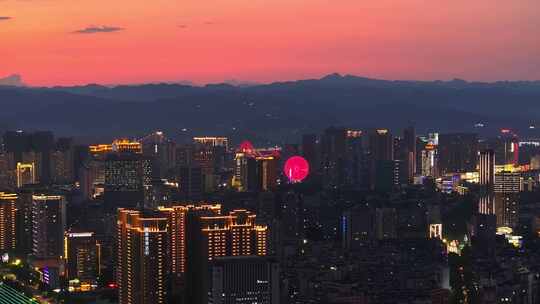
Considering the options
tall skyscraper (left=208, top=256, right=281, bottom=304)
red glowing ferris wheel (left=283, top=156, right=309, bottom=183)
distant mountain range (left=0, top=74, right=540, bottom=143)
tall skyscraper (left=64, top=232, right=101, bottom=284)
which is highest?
distant mountain range (left=0, top=74, right=540, bottom=143)

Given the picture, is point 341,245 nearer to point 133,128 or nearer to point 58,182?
point 58,182

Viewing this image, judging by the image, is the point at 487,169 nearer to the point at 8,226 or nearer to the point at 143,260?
the point at 8,226

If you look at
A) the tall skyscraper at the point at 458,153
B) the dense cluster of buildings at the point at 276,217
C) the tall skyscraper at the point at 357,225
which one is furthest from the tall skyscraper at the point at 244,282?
the tall skyscraper at the point at 458,153

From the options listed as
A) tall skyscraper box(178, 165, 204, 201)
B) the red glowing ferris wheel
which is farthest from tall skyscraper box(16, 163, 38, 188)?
the red glowing ferris wheel

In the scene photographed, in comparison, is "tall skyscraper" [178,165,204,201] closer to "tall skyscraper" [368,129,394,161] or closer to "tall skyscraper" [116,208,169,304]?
"tall skyscraper" [368,129,394,161]

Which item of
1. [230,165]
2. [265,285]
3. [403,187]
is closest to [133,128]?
[230,165]

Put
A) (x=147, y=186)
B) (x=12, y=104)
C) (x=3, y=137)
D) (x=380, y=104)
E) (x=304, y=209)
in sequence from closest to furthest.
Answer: (x=304, y=209) < (x=147, y=186) < (x=3, y=137) < (x=12, y=104) < (x=380, y=104)

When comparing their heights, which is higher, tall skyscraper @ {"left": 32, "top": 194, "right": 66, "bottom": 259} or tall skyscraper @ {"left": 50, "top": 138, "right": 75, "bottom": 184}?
tall skyscraper @ {"left": 50, "top": 138, "right": 75, "bottom": 184}
